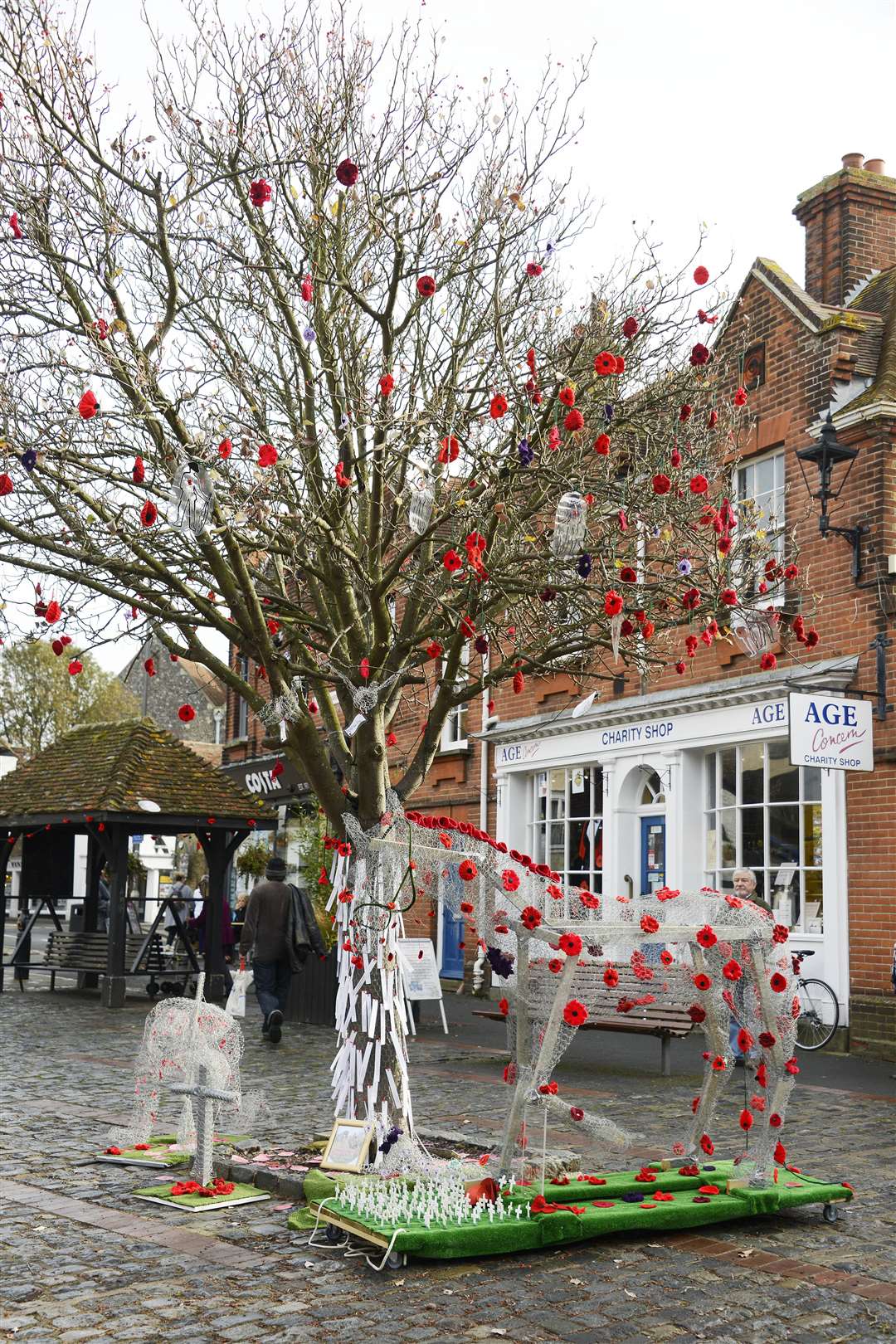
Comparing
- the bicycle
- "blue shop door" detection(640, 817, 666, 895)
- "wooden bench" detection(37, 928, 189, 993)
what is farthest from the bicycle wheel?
"wooden bench" detection(37, 928, 189, 993)

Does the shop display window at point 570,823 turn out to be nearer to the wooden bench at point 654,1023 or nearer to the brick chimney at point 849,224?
the wooden bench at point 654,1023

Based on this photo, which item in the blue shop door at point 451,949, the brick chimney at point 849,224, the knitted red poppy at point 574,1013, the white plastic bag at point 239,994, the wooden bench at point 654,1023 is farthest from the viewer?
the blue shop door at point 451,949

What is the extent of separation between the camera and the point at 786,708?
14.9 m

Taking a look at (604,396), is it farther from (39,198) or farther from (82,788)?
(82,788)

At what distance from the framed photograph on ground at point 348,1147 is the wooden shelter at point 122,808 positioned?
37.1 ft

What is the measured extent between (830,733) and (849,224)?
7337 mm

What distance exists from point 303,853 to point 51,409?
12953 millimetres

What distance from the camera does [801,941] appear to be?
14.6 metres

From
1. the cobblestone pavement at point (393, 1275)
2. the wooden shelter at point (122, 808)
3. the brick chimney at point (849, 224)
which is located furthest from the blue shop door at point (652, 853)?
the cobblestone pavement at point (393, 1275)

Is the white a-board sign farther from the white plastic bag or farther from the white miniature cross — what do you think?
the white miniature cross

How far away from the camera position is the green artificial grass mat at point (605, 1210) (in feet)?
19.1

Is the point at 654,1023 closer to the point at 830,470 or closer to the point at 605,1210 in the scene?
the point at 605,1210

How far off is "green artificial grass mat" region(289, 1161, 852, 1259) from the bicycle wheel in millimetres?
7063

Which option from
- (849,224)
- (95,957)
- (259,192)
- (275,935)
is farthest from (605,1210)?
(849,224)
